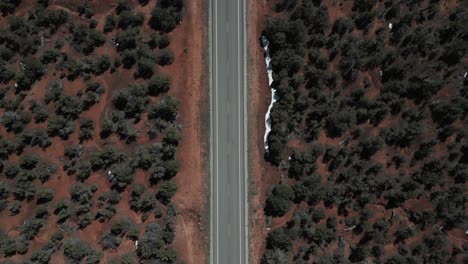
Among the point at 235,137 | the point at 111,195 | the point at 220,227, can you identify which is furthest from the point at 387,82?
the point at 111,195

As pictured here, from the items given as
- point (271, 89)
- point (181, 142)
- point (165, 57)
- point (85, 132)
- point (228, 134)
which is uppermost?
point (165, 57)

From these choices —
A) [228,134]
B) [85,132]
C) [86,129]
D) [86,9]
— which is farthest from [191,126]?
[86,9]

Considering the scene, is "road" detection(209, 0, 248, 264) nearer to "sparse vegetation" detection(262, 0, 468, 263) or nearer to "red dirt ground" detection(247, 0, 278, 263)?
"red dirt ground" detection(247, 0, 278, 263)

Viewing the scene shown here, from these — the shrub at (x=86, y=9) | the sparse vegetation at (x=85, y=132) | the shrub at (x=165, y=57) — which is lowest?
the sparse vegetation at (x=85, y=132)

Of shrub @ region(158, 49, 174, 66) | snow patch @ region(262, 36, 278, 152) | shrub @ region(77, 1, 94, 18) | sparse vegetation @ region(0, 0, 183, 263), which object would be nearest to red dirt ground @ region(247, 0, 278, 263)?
snow patch @ region(262, 36, 278, 152)

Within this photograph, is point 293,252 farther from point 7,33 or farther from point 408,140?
point 7,33

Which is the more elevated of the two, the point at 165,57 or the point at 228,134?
the point at 165,57

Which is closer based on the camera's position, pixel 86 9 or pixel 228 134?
pixel 86 9

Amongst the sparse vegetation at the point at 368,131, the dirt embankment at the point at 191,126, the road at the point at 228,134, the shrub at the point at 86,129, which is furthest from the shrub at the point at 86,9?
the sparse vegetation at the point at 368,131

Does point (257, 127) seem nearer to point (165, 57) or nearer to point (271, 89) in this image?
point (271, 89)

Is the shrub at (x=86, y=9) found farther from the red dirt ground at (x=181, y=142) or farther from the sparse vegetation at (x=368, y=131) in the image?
the sparse vegetation at (x=368, y=131)
